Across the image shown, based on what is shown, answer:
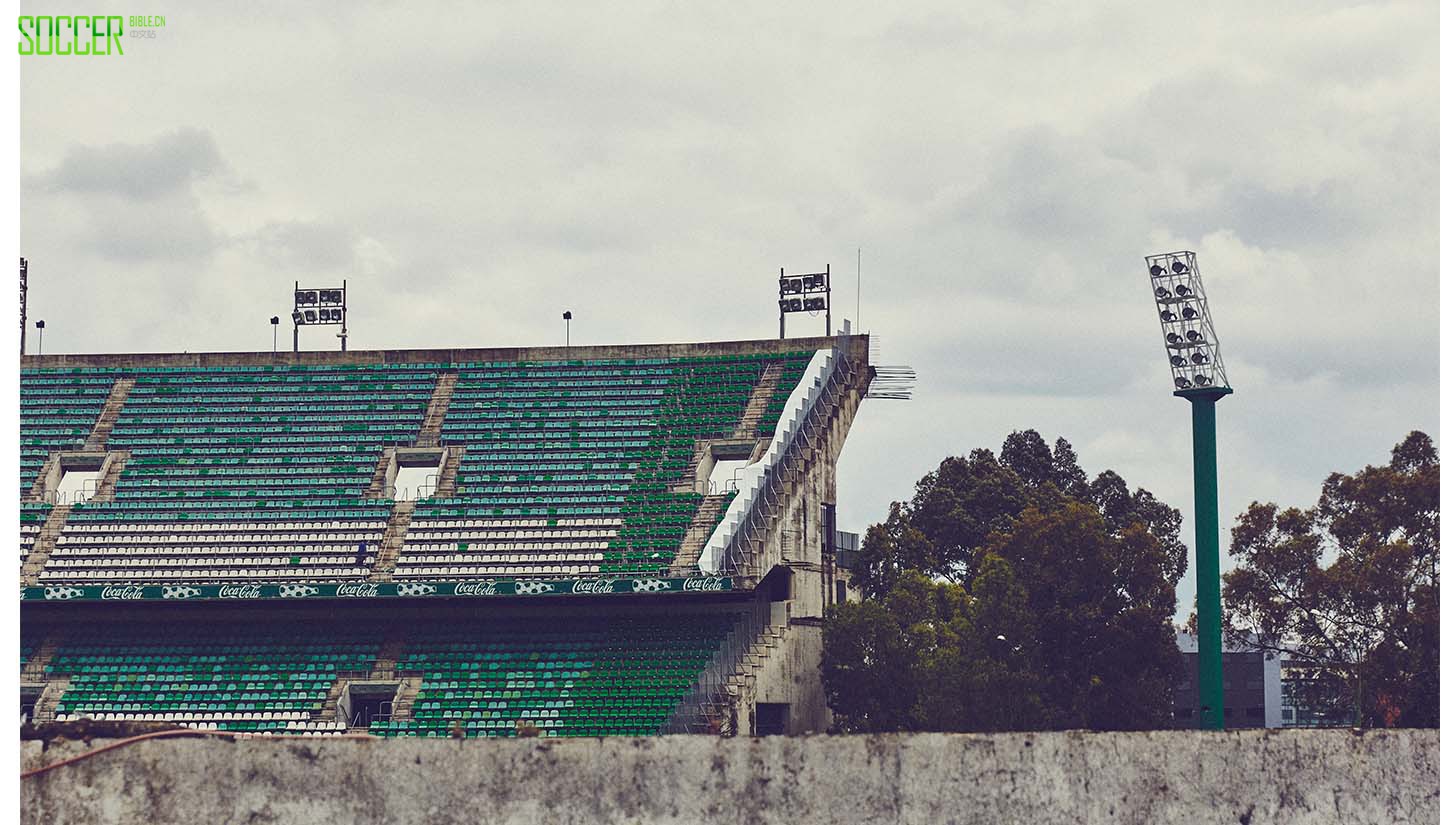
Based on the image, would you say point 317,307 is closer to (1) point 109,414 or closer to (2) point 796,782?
(1) point 109,414

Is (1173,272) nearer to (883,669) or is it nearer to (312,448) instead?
(883,669)

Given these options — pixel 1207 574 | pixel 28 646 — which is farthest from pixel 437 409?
pixel 1207 574

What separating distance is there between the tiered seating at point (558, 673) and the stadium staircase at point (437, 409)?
7545mm

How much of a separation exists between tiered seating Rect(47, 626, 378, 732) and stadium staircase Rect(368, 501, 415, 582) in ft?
6.65

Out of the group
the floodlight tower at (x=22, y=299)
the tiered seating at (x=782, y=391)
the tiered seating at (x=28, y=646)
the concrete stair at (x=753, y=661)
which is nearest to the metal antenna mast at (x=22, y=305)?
the floodlight tower at (x=22, y=299)

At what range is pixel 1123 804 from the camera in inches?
870

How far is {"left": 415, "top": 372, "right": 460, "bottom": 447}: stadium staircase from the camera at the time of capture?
58656mm

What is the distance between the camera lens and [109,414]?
200ft

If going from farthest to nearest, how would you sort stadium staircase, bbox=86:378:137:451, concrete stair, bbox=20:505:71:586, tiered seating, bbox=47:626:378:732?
1. stadium staircase, bbox=86:378:137:451
2. concrete stair, bbox=20:505:71:586
3. tiered seating, bbox=47:626:378:732

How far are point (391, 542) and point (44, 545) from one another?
10.3m

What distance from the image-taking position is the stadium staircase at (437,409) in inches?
2309

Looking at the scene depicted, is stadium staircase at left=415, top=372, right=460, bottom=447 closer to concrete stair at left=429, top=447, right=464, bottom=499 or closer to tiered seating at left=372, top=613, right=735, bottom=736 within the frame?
concrete stair at left=429, top=447, right=464, bottom=499

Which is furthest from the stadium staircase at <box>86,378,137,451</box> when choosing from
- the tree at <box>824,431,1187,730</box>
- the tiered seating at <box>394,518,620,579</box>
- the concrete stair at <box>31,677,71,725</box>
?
the tree at <box>824,431,1187,730</box>

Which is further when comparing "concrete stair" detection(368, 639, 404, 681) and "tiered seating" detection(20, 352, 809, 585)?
"tiered seating" detection(20, 352, 809, 585)
